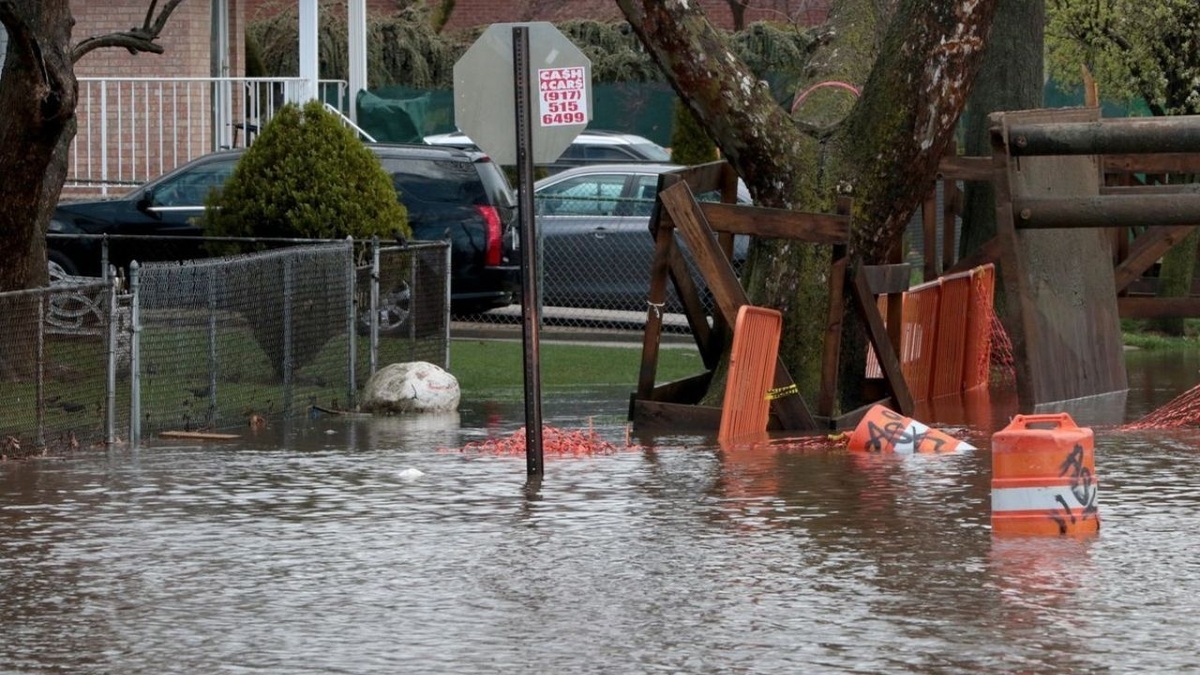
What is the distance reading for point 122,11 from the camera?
26.2m

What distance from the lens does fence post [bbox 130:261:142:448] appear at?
12.4 m

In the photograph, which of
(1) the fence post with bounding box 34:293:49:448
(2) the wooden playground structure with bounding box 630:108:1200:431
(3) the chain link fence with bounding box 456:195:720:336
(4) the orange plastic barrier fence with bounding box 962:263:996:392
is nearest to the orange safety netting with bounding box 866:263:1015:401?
Answer: (4) the orange plastic barrier fence with bounding box 962:263:996:392

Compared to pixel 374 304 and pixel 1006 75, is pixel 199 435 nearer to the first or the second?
pixel 374 304

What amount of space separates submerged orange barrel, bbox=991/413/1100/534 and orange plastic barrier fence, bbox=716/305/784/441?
385cm

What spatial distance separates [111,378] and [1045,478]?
6.06 m

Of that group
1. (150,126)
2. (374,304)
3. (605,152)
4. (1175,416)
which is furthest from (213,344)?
(605,152)

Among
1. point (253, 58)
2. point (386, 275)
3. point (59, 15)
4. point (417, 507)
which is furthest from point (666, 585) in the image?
point (253, 58)

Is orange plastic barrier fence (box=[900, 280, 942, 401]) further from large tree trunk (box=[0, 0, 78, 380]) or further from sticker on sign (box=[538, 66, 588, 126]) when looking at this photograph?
large tree trunk (box=[0, 0, 78, 380])

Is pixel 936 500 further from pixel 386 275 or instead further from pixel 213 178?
pixel 213 178

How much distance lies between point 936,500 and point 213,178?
13304 millimetres

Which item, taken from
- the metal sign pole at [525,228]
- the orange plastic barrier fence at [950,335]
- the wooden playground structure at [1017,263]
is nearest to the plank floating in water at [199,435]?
the wooden playground structure at [1017,263]

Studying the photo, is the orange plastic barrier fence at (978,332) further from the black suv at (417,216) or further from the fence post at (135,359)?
the fence post at (135,359)

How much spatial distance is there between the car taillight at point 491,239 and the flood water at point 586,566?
29.8 feet

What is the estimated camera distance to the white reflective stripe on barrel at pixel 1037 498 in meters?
8.78
